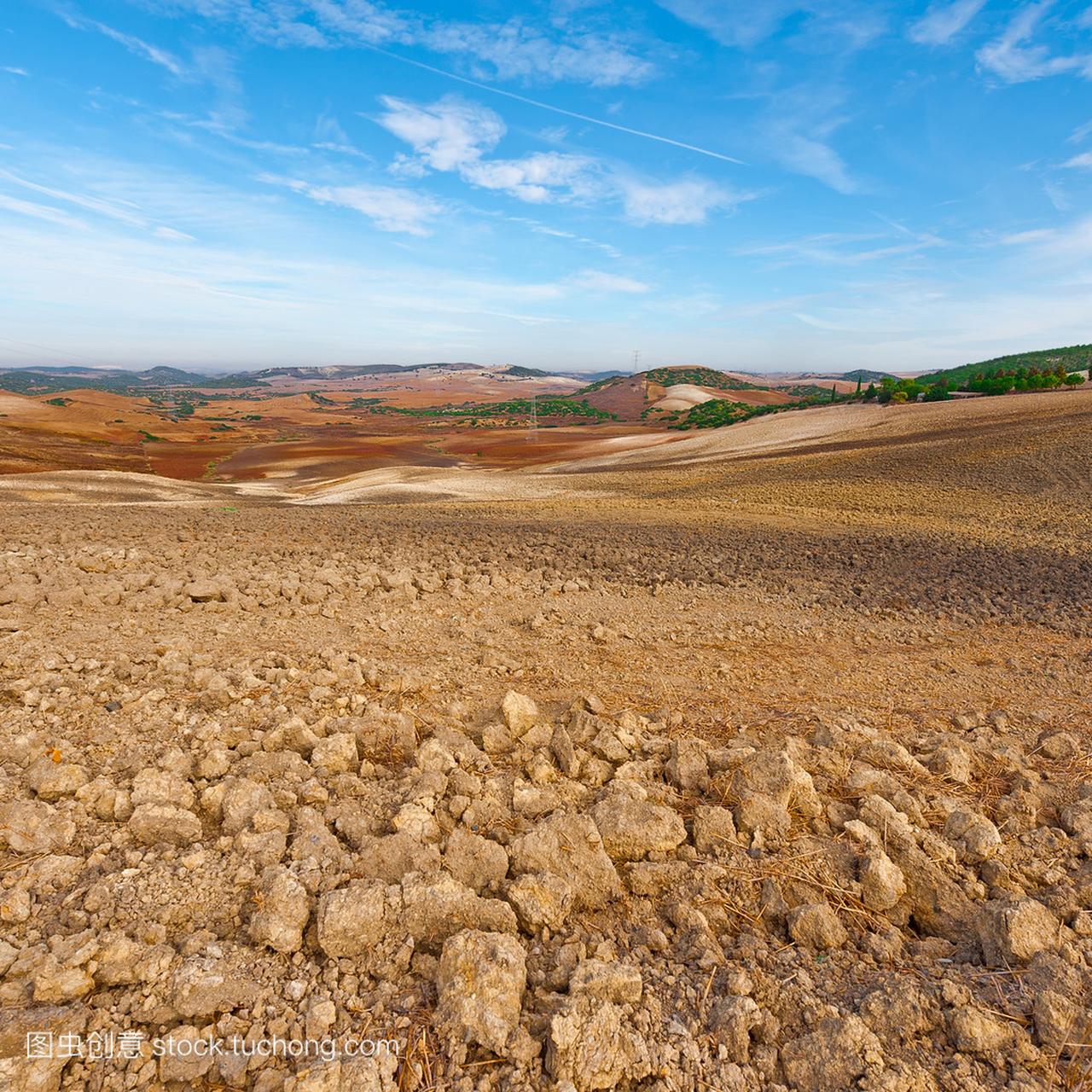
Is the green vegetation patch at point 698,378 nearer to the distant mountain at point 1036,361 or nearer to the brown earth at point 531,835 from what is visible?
the distant mountain at point 1036,361

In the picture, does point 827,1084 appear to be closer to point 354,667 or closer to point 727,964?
point 727,964

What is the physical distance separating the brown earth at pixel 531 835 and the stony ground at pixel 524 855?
0.02m

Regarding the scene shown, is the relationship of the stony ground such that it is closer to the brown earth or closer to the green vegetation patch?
the brown earth

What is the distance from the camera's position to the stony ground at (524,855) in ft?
7.18

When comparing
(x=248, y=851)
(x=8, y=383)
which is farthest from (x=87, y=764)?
(x=8, y=383)

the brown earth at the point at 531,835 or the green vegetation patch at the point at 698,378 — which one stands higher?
the green vegetation patch at the point at 698,378

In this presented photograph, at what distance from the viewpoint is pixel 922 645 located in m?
6.97

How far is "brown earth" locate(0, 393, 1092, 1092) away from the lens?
220 centimetres

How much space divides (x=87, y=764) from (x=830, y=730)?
15.9 ft

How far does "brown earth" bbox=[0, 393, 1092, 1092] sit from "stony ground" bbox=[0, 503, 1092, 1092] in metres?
0.02

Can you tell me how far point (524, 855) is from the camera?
9.92 feet

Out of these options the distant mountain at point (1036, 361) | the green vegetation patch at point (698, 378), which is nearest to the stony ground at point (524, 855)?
the distant mountain at point (1036, 361)

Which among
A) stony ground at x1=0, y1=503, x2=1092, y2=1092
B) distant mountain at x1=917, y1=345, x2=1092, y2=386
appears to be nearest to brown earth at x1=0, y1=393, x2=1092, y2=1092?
stony ground at x1=0, y1=503, x2=1092, y2=1092

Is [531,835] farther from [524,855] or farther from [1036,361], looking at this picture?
[1036,361]
